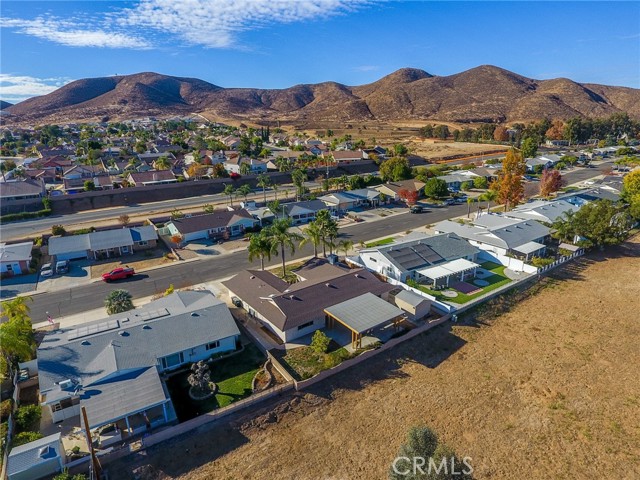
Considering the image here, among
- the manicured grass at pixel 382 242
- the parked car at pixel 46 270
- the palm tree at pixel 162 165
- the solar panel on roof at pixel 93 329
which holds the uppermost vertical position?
the palm tree at pixel 162 165

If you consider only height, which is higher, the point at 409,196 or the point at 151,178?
the point at 151,178

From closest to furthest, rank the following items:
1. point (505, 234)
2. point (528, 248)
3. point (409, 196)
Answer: point (528, 248)
point (505, 234)
point (409, 196)

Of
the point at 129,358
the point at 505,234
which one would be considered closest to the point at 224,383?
the point at 129,358

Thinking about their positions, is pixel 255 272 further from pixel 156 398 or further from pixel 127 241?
pixel 127 241

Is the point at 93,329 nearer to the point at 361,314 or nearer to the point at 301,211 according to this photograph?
the point at 361,314

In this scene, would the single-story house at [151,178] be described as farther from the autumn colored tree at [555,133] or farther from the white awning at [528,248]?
the autumn colored tree at [555,133]

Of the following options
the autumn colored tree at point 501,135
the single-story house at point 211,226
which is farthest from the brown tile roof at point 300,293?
the autumn colored tree at point 501,135

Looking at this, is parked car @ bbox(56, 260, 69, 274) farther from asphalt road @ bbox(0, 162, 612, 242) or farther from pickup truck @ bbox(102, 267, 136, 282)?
asphalt road @ bbox(0, 162, 612, 242)
